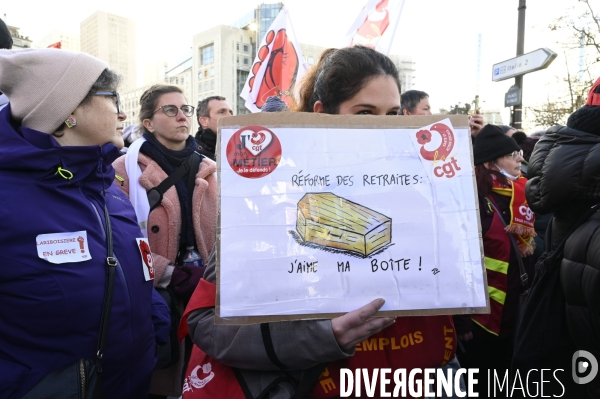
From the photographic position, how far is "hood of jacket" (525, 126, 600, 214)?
6.25 ft

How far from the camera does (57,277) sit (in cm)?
149

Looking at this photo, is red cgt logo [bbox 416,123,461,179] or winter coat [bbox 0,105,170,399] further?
winter coat [bbox 0,105,170,399]

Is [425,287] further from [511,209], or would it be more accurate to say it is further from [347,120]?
[511,209]

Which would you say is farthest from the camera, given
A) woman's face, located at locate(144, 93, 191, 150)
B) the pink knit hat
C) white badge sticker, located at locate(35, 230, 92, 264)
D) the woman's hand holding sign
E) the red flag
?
the red flag

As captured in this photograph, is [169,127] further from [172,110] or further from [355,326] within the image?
[355,326]

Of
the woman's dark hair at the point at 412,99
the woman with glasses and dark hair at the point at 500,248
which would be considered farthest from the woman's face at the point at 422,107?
the woman with glasses and dark hair at the point at 500,248

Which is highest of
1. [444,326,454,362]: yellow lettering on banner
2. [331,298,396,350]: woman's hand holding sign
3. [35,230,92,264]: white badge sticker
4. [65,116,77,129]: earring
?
[65,116,77,129]: earring

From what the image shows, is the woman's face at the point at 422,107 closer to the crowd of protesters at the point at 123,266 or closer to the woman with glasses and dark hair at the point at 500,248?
the woman with glasses and dark hair at the point at 500,248

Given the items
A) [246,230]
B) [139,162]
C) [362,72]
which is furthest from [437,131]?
[139,162]

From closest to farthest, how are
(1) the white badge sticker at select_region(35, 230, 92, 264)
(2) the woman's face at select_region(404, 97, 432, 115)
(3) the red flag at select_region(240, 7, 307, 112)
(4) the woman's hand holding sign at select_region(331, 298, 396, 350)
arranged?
(4) the woman's hand holding sign at select_region(331, 298, 396, 350), (1) the white badge sticker at select_region(35, 230, 92, 264), (2) the woman's face at select_region(404, 97, 432, 115), (3) the red flag at select_region(240, 7, 307, 112)

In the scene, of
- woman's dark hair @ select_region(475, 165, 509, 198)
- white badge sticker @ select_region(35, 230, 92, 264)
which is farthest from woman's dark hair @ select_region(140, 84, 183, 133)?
woman's dark hair @ select_region(475, 165, 509, 198)

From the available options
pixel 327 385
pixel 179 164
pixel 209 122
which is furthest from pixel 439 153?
pixel 209 122

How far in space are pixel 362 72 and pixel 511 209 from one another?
218 cm

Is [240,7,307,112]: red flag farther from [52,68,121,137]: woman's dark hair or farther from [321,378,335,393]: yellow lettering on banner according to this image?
[321,378,335,393]: yellow lettering on banner
